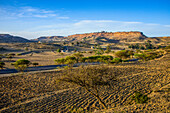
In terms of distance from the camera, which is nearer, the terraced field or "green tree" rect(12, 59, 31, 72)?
the terraced field

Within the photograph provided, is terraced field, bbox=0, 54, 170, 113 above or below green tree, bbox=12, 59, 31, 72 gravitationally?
below

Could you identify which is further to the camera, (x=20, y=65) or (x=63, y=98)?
(x=20, y=65)

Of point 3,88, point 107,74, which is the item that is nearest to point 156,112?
point 107,74

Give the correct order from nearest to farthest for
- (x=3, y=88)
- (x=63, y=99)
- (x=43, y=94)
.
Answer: (x=63, y=99) < (x=43, y=94) < (x=3, y=88)

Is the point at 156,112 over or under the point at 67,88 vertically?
over

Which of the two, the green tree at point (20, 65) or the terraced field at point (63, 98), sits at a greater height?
the green tree at point (20, 65)

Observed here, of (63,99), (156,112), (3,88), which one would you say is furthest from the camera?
(3,88)

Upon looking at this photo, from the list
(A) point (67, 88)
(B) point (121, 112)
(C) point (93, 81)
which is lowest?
→ (A) point (67, 88)

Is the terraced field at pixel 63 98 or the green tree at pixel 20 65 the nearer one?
the terraced field at pixel 63 98

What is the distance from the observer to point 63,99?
14062 millimetres

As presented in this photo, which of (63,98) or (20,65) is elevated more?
(20,65)

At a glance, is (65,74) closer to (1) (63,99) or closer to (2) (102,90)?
(1) (63,99)

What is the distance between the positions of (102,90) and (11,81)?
42.7ft

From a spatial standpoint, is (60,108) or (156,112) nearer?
(156,112)
